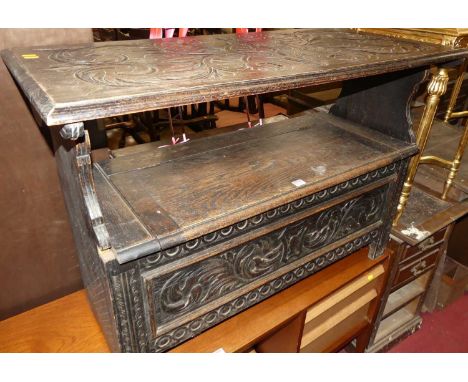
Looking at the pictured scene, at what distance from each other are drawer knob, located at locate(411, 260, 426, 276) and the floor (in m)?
0.56

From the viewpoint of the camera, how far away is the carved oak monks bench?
33.5 inches

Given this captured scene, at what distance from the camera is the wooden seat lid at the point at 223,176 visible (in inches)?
37.6

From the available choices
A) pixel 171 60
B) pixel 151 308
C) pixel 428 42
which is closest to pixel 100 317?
pixel 151 308

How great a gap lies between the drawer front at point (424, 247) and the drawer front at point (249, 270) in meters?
0.41

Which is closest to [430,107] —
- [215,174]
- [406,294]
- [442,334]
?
[215,174]

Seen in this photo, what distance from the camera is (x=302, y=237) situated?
1281 mm

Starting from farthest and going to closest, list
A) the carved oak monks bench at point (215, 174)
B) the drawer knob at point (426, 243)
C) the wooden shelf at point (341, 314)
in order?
the drawer knob at point (426, 243)
the wooden shelf at point (341, 314)
the carved oak monks bench at point (215, 174)

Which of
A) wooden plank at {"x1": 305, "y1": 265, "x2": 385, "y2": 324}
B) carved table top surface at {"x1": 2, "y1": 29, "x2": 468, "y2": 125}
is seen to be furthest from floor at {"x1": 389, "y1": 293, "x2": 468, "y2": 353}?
carved table top surface at {"x1": 2, "y1": 29, "x2": 468, "y2": 125}

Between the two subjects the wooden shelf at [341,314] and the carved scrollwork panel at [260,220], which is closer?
the carved scrollwork panel at [260,220]

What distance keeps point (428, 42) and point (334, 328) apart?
1.29 metres

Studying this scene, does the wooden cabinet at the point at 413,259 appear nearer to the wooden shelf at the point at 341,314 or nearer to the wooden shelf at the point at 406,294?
the wooden shelf at the point at 406,294

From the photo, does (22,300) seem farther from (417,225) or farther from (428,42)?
(428,42)

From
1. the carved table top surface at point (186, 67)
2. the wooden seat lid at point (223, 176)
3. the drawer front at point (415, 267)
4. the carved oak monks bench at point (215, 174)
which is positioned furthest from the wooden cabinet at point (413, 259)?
the carved table top surface at point (186, 67)

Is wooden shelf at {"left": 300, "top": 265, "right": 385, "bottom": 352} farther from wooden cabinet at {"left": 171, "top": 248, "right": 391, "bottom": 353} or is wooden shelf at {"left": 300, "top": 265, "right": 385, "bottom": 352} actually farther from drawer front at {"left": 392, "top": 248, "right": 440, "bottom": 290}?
drawer front at {"left": 392, "top": 248, "right": 440, "bottom": 290}
